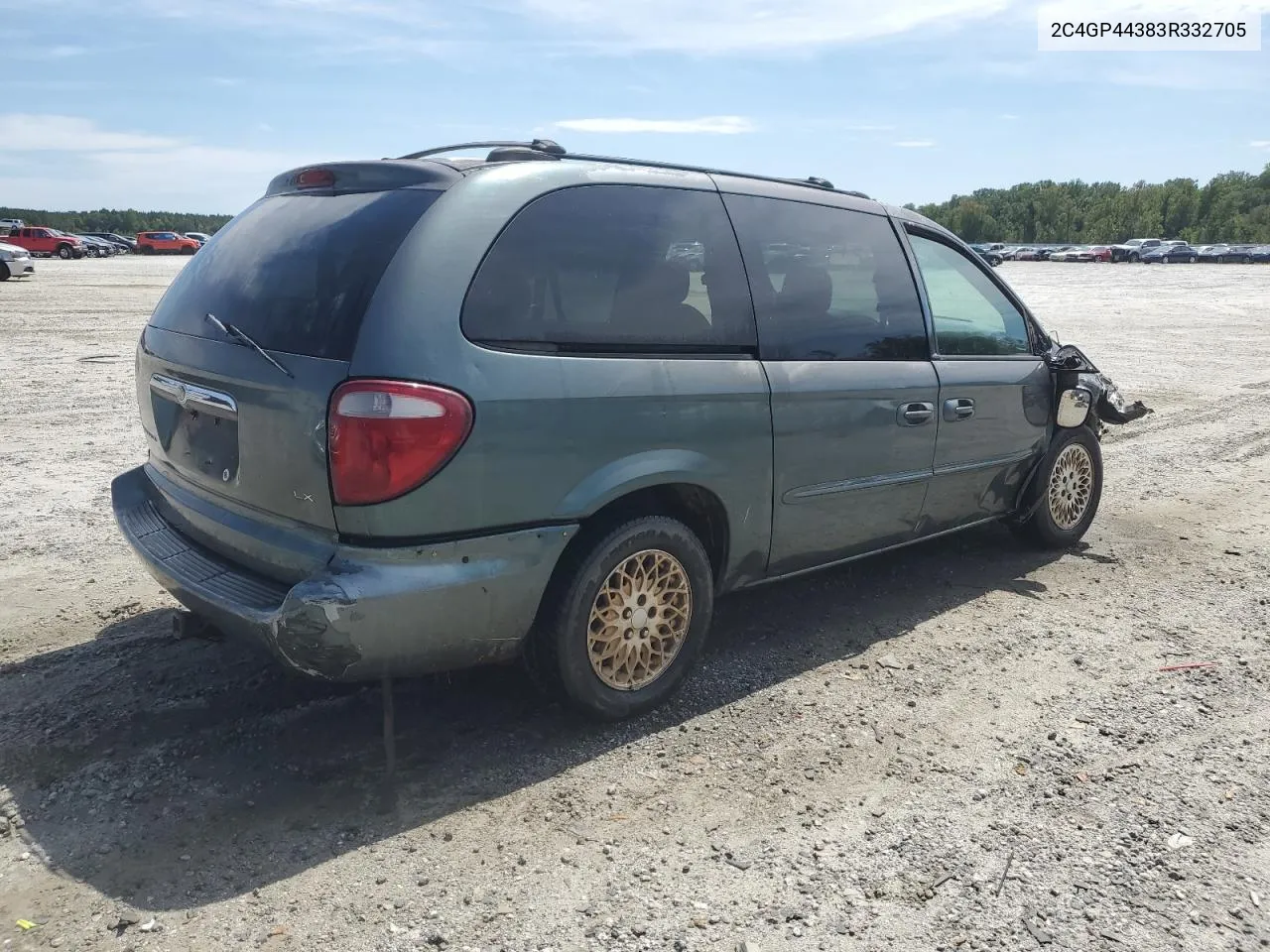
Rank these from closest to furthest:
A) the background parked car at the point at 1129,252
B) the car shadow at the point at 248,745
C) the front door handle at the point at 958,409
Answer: the car shadow at the point at 248,745, the front door handle at the point at 958,409, the background parked car at the point at 1129,252

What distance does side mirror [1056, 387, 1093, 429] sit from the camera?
538cm

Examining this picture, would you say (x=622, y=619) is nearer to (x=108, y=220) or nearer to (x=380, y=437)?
(x=380, y=437)

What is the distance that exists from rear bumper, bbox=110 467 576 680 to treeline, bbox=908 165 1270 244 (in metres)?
119

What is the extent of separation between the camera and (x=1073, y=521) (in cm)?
580

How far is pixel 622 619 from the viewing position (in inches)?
138

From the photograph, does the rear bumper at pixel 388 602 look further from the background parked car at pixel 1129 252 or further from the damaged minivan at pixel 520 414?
the background parked car at pixel 1129 252

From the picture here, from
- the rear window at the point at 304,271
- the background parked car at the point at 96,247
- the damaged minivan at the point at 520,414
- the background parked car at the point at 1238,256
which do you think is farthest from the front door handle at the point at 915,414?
the background parked car at the point at 1238,256

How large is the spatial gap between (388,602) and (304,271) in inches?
44.5

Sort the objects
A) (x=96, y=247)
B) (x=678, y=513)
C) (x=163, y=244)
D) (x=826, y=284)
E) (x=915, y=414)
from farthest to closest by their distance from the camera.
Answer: (x=163, y=244) < (x=96, y=247) < (x=915, y=414) < (x=826, y=284) < (x=678, y=513)

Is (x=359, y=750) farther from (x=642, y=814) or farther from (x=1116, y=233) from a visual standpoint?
(x=1116, y=233)

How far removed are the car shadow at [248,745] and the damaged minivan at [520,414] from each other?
37 centimetres

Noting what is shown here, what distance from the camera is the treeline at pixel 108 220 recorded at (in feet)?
389

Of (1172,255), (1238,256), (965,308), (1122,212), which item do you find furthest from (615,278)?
(1122,212)

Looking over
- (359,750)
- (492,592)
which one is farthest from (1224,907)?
(359,750)
